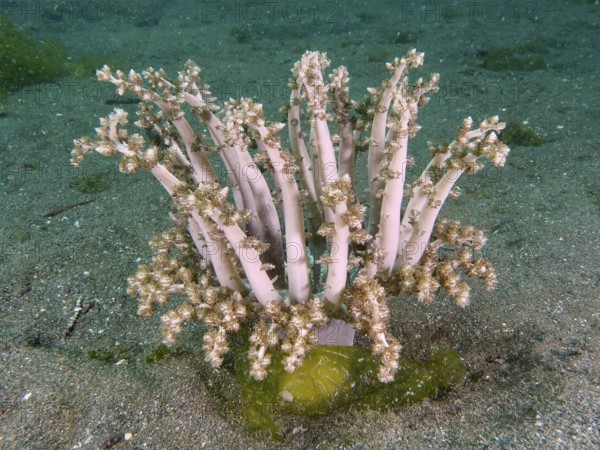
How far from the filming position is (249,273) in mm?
3344

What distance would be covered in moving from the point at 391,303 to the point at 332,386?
1437mm

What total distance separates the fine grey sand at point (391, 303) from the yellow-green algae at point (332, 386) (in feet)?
0.32

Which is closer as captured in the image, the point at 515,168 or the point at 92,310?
the point at 92,310

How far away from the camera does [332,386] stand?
11.3 ft

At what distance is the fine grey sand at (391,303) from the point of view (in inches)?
130

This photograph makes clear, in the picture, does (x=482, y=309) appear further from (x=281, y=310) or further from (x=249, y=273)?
(x=249, y=273)

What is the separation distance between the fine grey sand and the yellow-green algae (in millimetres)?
97

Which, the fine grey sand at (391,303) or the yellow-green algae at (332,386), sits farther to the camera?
the yellow-green algae at (332,386)

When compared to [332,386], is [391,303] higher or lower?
lower

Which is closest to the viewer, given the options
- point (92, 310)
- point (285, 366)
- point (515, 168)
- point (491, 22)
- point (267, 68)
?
point (285, 366)

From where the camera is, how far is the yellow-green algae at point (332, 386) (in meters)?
3.41

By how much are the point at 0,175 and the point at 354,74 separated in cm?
1007

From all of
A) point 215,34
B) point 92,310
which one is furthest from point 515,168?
point 215,34

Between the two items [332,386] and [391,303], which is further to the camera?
[391,303]
